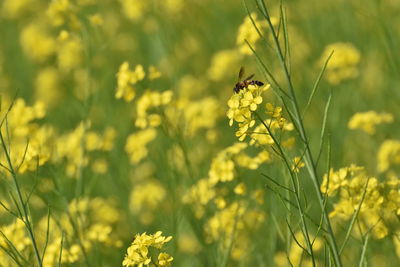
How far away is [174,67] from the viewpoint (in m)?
4.91

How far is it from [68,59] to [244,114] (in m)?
4.28

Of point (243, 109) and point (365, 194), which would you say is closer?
point (243, 109)

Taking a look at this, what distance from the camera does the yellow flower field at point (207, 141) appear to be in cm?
222

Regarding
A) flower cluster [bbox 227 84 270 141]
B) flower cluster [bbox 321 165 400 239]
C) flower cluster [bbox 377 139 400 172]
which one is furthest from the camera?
flower cluster [bbox 377 139 400 172]

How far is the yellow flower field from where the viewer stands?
2223 millimetres

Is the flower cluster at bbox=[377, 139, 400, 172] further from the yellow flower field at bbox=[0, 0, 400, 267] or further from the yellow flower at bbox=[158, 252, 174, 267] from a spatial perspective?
the yellow flower at bbox=[158, 252, 174, 267]

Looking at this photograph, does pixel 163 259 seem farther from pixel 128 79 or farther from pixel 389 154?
pixel 389 154

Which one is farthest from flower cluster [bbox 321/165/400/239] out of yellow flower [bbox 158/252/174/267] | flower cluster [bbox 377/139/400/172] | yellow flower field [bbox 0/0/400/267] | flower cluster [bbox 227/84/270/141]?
flower cluster [bbox 377/139/400/172]

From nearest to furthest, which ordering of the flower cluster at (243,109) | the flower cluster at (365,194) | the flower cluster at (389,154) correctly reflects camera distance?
1. the flower cluster at (243,109)
2. the flower cluster at (365,194)
3. the flower cluster at (389,154)

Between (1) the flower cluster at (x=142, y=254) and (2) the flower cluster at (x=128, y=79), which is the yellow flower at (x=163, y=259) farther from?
(2) the flower cluster at (x=128, y=79)

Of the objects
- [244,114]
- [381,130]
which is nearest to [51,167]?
[244,114]

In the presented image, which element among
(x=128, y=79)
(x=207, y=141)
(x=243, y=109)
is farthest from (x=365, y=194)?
(x=207, y=141)

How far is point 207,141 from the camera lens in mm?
4449

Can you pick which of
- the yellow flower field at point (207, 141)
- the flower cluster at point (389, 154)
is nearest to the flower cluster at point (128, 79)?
the yellow flower field at point (207, 141)
